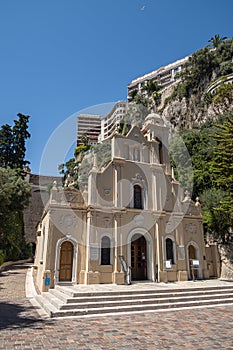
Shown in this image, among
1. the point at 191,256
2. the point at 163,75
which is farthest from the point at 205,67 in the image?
the point at 191,256

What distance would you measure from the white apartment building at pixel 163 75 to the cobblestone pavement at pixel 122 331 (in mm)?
87195

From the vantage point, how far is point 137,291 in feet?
37.6

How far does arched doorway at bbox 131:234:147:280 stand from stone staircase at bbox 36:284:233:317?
15.3 feet

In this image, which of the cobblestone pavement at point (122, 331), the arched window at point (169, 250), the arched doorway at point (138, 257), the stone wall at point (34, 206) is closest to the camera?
the cobblestone pavement at point (122, 331)

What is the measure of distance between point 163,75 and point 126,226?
3580 inches

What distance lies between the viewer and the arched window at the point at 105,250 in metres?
15.3

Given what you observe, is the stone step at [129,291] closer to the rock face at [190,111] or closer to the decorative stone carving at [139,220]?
the decorative stone carving at [139,220]

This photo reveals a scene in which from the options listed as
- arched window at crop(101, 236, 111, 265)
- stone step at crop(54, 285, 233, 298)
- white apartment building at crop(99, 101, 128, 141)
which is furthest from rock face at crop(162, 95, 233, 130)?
stone step at crop(54, 285, 233, 298)

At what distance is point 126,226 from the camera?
53.3 ft

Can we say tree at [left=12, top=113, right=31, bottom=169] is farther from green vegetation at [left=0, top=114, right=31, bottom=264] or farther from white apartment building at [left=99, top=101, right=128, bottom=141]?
white apartment building at [left=99, top=101, right=128, bottom=141]

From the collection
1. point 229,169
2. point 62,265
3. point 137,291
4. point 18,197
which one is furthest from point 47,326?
point 18,197

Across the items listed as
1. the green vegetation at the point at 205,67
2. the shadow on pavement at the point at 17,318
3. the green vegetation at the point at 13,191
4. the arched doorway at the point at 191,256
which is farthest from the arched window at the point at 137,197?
the green vegetation at the point at 205,67

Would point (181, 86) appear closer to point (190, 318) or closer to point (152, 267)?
point (152, 267)

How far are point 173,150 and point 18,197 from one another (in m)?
22.2
